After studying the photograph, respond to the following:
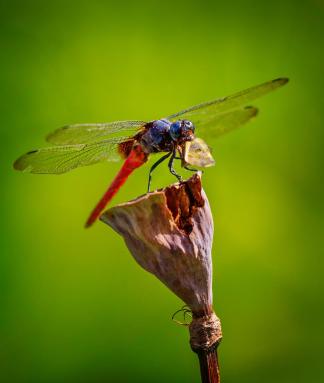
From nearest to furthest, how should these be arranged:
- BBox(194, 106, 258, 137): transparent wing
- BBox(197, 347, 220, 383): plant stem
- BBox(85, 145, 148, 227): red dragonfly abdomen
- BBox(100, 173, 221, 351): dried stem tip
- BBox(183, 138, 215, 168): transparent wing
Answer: BBox(197, 347, 220, 383): plant stem
BBox(100, 173, 221, 351): dried stem tip
BBox(183, 138, 215, 168): transparent wing
BBox(85, 145, 148, 227): red dragonfly abdomen
BBox(194, 106, 258, 137): transparent wing

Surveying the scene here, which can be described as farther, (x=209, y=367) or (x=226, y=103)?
(x=226, y=103)

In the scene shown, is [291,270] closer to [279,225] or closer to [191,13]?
[279,225]

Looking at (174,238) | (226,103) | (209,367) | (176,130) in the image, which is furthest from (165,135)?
(209,367)

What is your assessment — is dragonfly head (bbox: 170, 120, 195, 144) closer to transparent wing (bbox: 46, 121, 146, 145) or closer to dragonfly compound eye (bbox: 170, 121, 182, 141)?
dragonfly compound eye (bbox: 170, 121, 182, 141)

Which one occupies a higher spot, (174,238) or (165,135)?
(165,135)

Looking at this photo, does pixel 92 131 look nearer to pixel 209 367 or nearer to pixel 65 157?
pixel 65 157

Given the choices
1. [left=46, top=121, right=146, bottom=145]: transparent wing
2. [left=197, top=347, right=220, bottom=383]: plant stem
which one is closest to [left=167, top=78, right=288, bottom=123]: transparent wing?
[left=46, top=121, right=146, bottom=145]: transparent wing

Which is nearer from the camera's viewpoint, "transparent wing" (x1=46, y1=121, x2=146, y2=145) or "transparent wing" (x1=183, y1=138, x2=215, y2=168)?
"transparent wing" (x1=183, y1=138, x2=215, y2=168)
